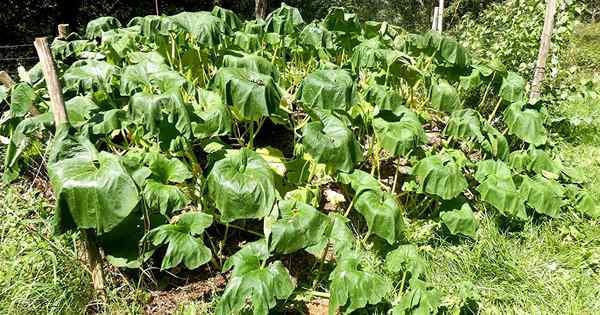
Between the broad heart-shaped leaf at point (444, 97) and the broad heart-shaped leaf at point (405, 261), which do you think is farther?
the broad heart-shaped leaf at point (444, 97)

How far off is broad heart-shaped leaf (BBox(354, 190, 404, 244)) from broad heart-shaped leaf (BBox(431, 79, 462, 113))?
3.58 ft

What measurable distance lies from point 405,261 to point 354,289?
0.41 meters

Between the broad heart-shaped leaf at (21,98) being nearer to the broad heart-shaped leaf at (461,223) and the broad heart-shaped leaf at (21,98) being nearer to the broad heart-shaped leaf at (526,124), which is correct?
the broad heart-shaped leaf at (461,223)

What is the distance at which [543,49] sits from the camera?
377cm

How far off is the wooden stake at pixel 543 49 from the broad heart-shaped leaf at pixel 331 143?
1.69 m

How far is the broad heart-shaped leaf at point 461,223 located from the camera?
2.70 m

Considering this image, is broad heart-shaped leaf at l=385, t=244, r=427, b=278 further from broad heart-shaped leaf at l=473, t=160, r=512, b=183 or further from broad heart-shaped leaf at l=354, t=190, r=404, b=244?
broad heart-shaped leaf at l=473, t=160, r=512, b=183

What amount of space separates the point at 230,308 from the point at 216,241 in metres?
0.86

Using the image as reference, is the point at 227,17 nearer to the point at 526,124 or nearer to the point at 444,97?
the point at 444,97

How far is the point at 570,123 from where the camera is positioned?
420cm

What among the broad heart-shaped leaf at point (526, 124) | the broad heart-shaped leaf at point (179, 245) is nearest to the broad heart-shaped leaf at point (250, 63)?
the broad heart-shaped leaf at point (179, 245)

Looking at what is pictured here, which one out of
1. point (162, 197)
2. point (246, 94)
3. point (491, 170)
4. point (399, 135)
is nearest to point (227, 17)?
point (246, 94)

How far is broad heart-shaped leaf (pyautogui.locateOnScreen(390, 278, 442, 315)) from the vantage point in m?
2.03

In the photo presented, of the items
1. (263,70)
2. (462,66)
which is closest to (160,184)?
(263,70)
